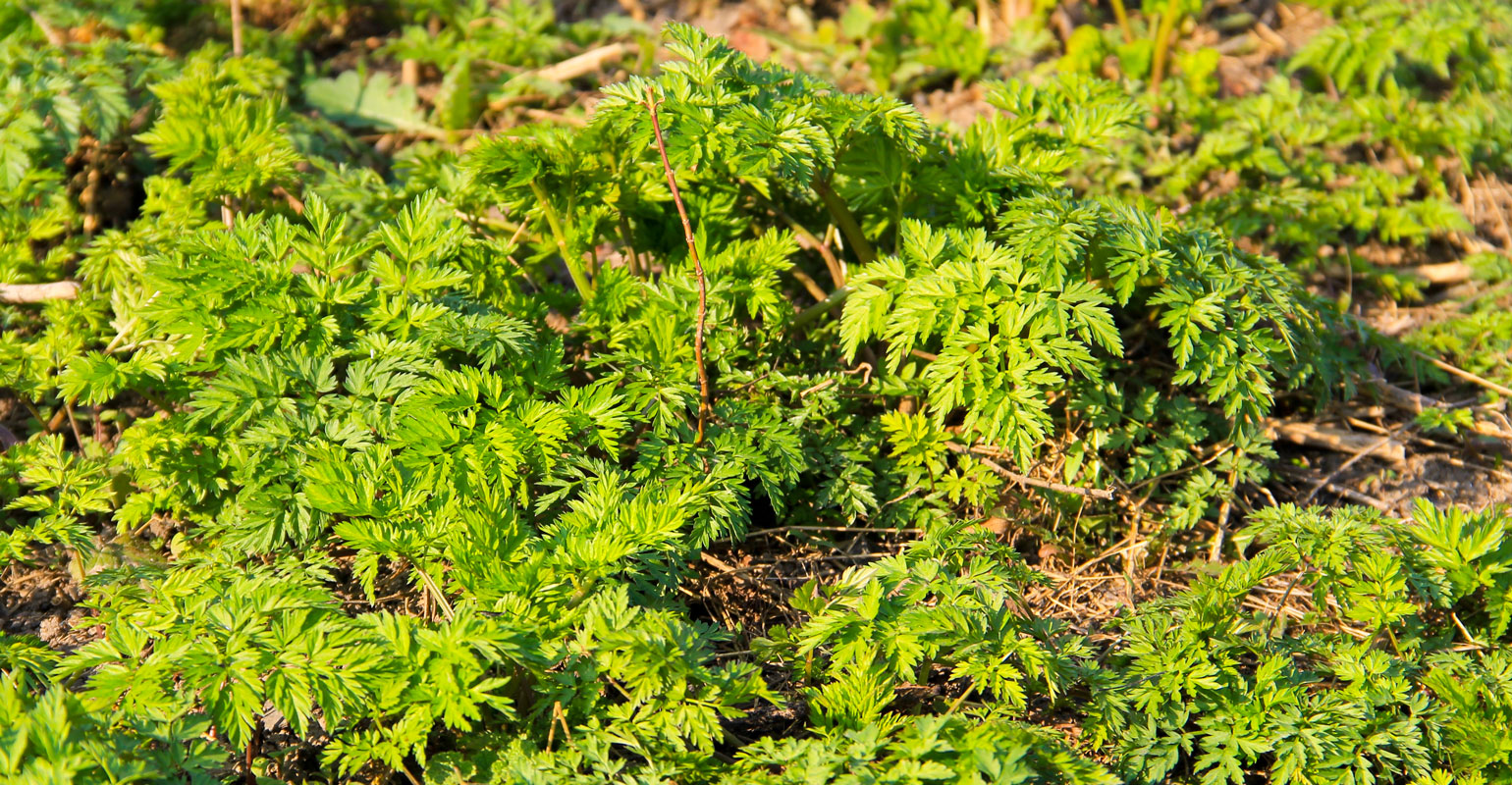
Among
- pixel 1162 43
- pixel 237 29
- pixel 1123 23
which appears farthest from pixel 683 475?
pixel 1123 23

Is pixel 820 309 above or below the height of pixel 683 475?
above

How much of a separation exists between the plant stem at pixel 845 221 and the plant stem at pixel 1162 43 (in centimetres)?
212

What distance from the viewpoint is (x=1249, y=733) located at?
2.30 metres

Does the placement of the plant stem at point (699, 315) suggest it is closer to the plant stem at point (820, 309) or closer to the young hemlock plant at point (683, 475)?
the young hemlock plant at point (683, 475)

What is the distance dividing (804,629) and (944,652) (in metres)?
0.44

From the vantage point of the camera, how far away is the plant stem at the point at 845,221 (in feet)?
9.42

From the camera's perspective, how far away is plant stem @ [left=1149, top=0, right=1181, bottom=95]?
454 centimetres

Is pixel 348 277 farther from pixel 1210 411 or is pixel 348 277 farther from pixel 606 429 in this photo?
pixel 1210 411

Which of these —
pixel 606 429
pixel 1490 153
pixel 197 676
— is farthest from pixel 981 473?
pixel 1490 153

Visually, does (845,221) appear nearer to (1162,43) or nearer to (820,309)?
(820,309)

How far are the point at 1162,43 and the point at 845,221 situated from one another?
7.81 ft

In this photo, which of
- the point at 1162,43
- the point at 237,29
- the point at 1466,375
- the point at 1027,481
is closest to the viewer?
the point at 1027,481

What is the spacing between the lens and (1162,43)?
15.0 feet

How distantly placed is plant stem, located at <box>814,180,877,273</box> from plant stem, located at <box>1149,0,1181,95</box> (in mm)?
2123
